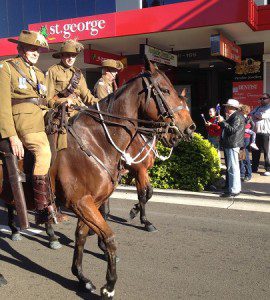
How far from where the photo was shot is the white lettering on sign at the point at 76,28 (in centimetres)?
1259

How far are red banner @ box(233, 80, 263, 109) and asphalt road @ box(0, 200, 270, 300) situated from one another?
27.1ft

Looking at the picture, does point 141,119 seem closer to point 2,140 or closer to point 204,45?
point 2,140

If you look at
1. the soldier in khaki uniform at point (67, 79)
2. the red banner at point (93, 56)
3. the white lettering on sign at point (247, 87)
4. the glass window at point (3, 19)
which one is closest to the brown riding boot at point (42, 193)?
the soldier in khaki uniform at point (67, 79)

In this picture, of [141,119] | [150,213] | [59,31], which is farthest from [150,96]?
[59,31]

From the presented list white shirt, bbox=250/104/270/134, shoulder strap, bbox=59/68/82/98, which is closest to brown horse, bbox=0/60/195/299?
shoulder strap, bbox=59/68/82/98

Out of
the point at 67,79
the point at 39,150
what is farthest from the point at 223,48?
the point at 39,150

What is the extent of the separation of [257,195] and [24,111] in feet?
19.0

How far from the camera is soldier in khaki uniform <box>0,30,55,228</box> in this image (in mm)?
3701

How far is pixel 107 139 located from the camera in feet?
12.8

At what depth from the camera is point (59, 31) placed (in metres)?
13.1

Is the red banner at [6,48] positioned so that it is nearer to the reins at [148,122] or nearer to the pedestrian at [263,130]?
the pedestrian at [263,130]

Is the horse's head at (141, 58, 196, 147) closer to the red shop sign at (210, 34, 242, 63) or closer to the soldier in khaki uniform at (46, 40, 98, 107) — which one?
the soldier in khaki uniform at (46, 40, 98, 107)

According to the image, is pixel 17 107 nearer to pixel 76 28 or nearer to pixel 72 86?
pixel 72 86

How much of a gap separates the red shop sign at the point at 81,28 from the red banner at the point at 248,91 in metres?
5.27
